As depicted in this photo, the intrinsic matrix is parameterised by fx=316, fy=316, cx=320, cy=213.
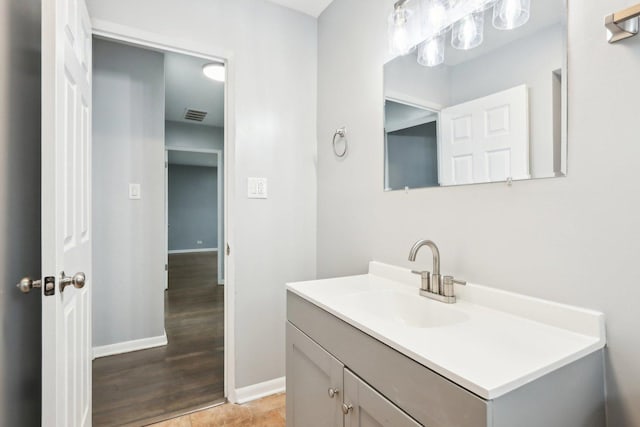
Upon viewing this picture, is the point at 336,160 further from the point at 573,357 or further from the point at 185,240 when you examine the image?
the point at 185,240

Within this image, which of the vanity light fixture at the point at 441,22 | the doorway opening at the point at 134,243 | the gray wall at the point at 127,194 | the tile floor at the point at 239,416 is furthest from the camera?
the gray wall at the point at 127,194

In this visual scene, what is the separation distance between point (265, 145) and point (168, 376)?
5.49 feet

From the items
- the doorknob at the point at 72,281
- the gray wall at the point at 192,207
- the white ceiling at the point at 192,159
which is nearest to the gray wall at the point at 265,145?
the doorknob at the point at 72,281

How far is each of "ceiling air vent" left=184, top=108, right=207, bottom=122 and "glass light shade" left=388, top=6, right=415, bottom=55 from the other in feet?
12.3

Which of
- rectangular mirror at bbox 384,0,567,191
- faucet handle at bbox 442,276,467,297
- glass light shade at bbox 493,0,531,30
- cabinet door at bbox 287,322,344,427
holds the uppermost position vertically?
glass light shade at bbox 493,0,531,30

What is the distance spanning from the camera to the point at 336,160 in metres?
1.92

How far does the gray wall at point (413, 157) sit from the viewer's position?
1.28 meters

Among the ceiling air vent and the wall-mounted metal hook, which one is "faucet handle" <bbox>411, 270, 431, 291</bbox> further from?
the ceiling air vent

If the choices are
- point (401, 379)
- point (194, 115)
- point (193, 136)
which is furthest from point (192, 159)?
point (401, 379)

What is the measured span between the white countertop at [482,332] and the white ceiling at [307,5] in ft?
5.79

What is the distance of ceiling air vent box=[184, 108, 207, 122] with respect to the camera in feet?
14.9

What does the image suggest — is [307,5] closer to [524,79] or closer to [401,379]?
[524,79]

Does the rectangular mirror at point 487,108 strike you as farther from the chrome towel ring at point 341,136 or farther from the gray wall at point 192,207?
the gray wall at point 192,207

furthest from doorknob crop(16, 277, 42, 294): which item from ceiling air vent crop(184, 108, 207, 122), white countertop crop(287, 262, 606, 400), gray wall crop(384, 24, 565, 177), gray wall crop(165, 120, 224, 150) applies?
gray wall crop(165, 120, 224, 150)
